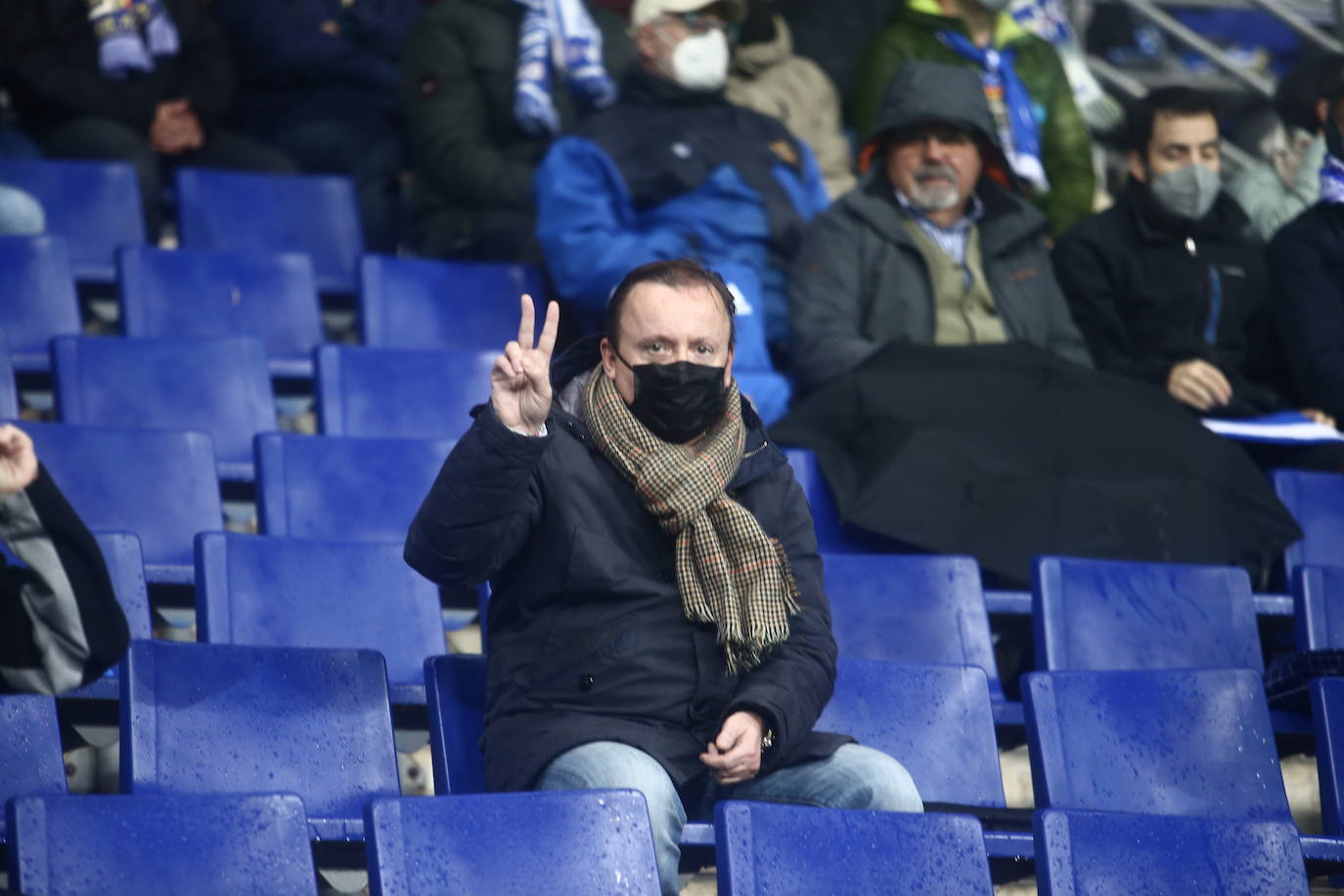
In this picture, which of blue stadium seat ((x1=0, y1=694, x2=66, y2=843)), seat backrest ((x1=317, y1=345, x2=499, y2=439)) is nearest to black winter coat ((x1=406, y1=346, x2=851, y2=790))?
blue stadium seat ((x1=0, y1=694, x2=66, y2=843))

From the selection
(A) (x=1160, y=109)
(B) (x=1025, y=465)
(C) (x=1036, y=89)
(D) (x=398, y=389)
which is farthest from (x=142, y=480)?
(C) (x=1036, y=89)

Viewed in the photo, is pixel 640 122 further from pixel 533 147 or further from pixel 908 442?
pixel 908 442

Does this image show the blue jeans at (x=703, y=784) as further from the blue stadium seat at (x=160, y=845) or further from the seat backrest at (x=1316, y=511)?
the seat backrest at (x=1316, y=511)

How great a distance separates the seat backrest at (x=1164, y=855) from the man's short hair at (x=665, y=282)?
838mm

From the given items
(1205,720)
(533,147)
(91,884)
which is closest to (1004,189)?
(533,147)

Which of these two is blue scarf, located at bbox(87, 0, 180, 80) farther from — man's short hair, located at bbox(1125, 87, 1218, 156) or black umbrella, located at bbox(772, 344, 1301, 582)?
man's short hair, located at bbox(1125, 87, 1218, 156)

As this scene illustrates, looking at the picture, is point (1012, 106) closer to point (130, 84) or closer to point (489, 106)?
point (489, 106)

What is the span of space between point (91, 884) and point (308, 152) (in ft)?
11.1

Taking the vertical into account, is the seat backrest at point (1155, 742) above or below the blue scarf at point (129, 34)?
below

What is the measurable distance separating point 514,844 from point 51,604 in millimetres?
557

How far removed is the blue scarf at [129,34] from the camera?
4621mm

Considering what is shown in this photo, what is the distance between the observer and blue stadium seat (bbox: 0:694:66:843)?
235 cm

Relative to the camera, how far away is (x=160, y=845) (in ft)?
6.38

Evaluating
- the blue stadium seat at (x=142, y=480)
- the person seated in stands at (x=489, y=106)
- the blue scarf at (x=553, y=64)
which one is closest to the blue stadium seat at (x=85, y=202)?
the person seated in stands at (x=489, y=106)
